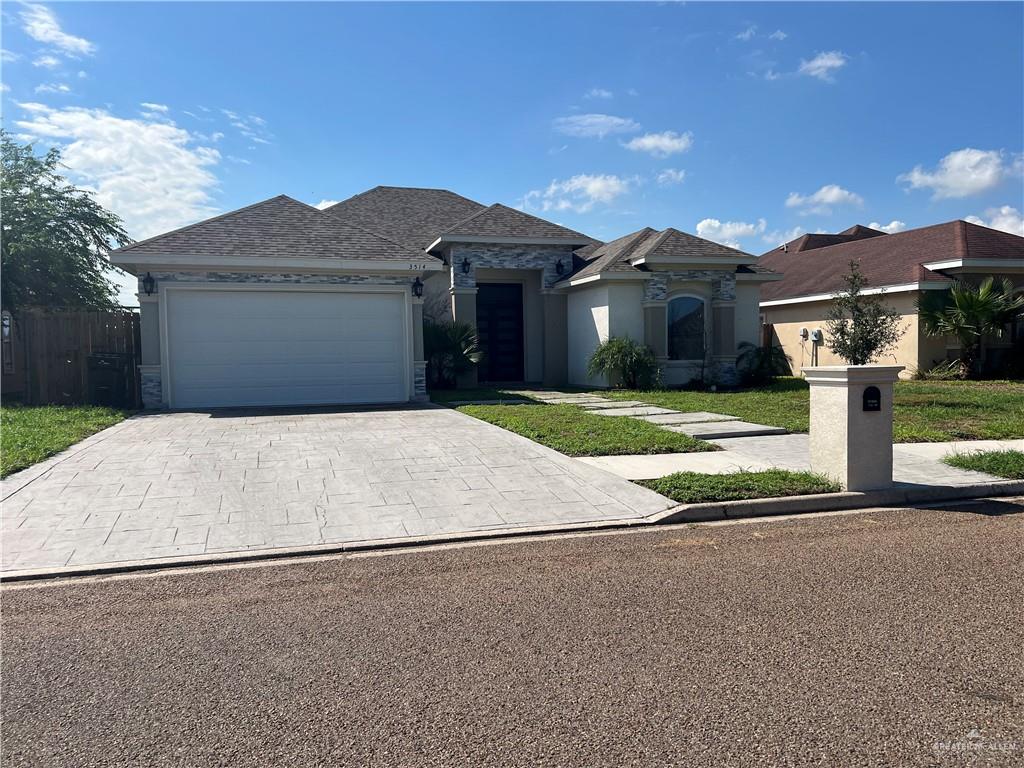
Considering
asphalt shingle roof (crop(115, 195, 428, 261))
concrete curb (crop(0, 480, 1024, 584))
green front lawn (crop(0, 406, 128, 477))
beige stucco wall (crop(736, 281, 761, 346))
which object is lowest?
concrete curb (crop(0, 480, 1024, 584))

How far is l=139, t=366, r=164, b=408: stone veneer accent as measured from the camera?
1435 centimetres

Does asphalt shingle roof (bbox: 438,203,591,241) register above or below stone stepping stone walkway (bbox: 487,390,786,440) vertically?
above

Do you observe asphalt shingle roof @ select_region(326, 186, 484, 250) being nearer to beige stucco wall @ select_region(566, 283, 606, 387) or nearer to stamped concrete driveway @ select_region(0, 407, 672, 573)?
beige stucco wall @ select_region(566, 283, 606, 387)

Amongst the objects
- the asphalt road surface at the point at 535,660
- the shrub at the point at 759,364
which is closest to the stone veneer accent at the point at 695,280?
the shrub at the point at 759,364

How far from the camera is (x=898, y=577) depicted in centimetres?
485

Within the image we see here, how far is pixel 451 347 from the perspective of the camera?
61.1 feet

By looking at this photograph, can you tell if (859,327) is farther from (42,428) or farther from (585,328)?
(42,428)

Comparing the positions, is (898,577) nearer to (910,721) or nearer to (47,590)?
(910,721)

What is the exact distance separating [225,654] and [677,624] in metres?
2.46

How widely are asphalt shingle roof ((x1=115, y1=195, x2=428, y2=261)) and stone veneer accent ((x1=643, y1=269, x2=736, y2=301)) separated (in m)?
6.66

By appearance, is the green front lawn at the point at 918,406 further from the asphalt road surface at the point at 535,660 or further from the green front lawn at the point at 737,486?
the asphalt road surface at the point at 535,660

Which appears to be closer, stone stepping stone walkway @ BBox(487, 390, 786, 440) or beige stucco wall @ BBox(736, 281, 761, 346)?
stone stepping stone walkway @ BBox(487, 390, 786, 440)

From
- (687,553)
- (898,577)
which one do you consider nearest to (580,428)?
(687,553)

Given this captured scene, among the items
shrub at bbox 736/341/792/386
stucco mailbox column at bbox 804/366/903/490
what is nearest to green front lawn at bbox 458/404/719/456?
stucco mailbox column at bbox 804/366/903/490
